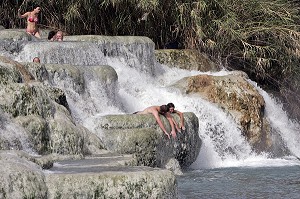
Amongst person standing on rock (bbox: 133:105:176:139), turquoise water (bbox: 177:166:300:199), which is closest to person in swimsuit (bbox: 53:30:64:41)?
person standing on rock (bbox: 133:105:176:139)

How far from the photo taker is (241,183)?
12.9 meters

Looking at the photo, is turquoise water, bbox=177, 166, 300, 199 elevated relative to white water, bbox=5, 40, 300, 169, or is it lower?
lower

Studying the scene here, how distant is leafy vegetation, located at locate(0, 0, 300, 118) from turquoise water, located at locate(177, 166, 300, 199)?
715 cm

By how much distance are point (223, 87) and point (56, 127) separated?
23.9 ft

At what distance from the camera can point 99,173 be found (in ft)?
28.6

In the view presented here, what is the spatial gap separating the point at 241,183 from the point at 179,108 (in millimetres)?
5763

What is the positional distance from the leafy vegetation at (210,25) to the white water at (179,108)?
6.46ft

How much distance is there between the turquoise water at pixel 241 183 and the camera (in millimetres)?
11523

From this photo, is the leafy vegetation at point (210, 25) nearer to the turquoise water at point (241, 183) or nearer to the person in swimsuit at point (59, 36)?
the person in swimsuit at point (59, 36)

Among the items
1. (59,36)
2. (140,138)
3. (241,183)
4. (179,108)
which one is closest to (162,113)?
(140,138)

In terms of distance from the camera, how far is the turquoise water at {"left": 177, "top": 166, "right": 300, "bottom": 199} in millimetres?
11523

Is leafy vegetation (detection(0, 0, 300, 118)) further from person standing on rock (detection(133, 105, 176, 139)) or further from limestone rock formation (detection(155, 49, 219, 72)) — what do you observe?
person standing on rock (detection(133, 105, 176, 139))

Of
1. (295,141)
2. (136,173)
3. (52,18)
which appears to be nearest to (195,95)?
(295,141)

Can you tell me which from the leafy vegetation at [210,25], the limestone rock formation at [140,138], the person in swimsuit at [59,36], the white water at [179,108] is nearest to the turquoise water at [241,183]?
the limestone rock formation at [140,138]
